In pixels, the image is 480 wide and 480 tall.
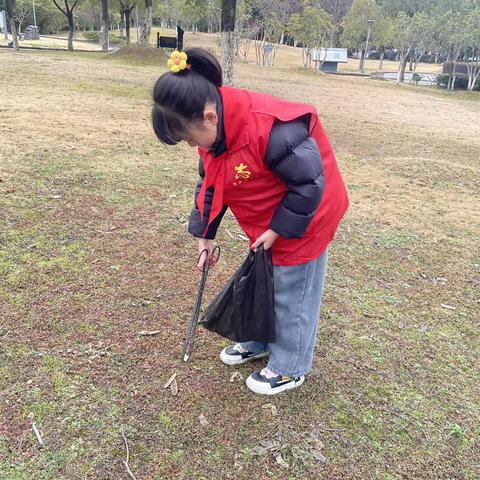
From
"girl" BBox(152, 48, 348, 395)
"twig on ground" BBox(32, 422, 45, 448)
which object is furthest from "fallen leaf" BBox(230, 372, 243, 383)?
"twig on ground" BBox(32, 422, 45, 448)

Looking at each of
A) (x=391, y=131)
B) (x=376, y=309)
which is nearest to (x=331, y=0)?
(x=391, y=131)

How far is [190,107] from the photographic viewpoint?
150cm

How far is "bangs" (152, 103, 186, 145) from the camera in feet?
5.02

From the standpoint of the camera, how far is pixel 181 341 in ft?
7.82

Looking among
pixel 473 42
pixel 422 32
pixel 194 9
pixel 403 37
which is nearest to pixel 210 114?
pixel 194 9

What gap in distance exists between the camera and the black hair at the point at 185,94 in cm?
149

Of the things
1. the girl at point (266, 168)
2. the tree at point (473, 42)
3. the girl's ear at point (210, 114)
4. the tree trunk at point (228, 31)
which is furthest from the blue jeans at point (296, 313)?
the tree at point (473, 42)

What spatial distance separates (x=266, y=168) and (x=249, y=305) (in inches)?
22.3

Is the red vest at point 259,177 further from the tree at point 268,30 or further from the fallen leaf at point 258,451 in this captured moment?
the tree at point 268,30

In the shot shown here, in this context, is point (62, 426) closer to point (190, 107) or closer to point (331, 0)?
point (190, 107)

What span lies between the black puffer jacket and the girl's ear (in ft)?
0.10

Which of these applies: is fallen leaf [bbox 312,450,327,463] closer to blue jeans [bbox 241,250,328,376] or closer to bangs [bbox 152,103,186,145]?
blue jeans [bbox 241,250,328,376]

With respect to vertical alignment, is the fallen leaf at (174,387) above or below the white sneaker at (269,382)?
below

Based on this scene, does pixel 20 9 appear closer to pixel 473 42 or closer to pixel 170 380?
pixel 473 42
